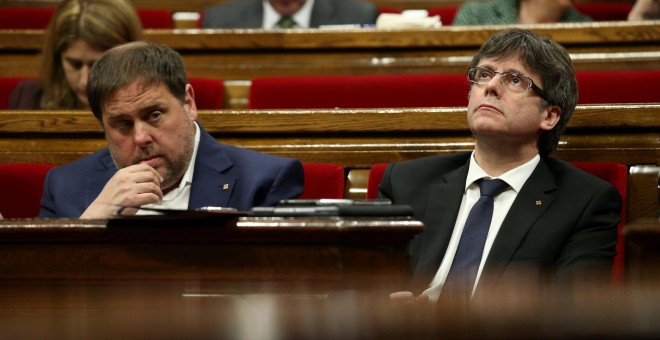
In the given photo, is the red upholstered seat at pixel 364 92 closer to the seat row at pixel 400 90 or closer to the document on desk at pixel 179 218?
the seat row at pixel 400 90

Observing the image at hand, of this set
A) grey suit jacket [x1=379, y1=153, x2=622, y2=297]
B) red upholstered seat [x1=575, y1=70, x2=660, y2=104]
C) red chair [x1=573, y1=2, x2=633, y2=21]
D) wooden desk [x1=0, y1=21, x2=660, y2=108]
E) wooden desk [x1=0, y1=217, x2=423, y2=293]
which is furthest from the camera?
red chair [x1=573, y1=2, x2=633, y2=21]

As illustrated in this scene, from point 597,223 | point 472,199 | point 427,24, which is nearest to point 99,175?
point 472,199

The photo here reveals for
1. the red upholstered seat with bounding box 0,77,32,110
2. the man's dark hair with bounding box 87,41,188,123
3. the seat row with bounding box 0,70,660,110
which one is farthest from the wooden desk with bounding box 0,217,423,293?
the red upholstered seat with bounding box 0,77,32,110

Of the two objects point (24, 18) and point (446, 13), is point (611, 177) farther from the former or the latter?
point (24, 18)

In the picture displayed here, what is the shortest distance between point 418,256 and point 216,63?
0.59 meters

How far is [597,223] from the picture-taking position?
2.76 feet

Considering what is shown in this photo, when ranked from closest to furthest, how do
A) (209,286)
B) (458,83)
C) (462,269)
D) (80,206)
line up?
1. (209,286)
2. (462,269)
3. (80,206)
4. (458,83)

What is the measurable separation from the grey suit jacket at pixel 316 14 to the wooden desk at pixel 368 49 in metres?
0.21

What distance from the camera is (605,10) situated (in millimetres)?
1640

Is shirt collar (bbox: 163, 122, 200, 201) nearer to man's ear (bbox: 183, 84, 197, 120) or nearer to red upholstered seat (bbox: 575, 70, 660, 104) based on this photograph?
man's ear (bbox: 183, 84, 197, 120)

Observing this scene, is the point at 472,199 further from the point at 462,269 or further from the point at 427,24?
the point at 427,24

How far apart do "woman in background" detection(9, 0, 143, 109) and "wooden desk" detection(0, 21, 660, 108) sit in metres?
0.14

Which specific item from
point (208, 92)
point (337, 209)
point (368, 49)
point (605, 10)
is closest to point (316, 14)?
point (368, 49)

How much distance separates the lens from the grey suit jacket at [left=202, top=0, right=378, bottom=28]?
5.02ft
